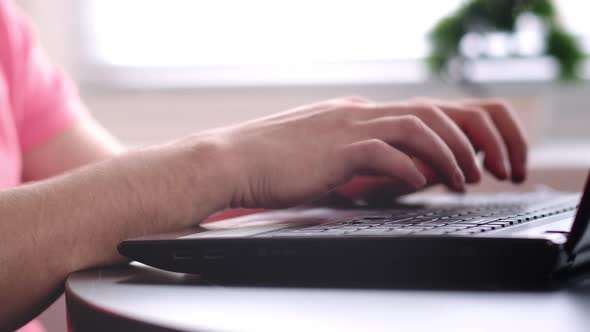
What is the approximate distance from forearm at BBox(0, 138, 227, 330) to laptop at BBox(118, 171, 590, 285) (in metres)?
0.04

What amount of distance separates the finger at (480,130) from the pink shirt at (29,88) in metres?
0.57

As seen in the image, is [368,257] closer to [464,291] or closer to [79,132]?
[464,291]

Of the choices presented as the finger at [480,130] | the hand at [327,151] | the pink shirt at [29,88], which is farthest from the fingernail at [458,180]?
the pink shirt at [29,88]

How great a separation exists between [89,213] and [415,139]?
0.24 m

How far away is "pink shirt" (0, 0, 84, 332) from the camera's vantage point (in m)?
1.00

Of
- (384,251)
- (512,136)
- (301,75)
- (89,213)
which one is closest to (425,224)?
(384,251)

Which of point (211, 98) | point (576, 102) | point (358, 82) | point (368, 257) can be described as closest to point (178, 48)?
point (211, 98)

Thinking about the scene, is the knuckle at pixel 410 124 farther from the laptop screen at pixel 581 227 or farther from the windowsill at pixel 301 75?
the windowsill at pixel 301 75

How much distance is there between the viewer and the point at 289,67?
1.78 m

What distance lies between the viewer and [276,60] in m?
1.78

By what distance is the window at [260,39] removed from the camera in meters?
1.70

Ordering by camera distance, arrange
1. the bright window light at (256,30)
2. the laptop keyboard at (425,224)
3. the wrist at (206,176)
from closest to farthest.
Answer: the laptop keyboard at (425,224) < the wrist at (206,176) < the bright window light at (256,30)

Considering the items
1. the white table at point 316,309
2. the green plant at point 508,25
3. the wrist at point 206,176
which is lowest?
the white table at point 316,309

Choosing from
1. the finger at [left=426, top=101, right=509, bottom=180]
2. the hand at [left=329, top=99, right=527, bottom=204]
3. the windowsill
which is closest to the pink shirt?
the hand at [left=329, top=99, right=527, bottom=204]
